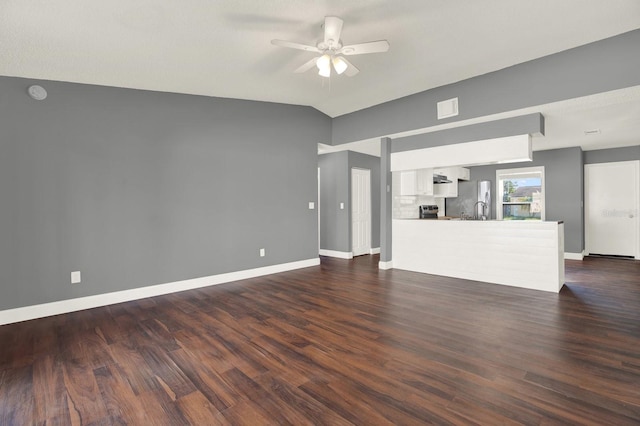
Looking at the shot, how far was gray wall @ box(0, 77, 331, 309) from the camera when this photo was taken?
11.1 feet

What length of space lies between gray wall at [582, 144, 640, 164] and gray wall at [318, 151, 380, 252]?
486 centimetres

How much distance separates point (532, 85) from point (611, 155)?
4.77 m

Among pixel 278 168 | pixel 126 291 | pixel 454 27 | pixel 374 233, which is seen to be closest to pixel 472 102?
pixel 454 27

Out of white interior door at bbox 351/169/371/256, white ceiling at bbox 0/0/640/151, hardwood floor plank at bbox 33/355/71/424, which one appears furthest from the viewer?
white interior door at bbox 351/169/371/256

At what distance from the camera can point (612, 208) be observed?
6.86m

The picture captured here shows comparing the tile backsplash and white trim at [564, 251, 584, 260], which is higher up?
the tile backsplash

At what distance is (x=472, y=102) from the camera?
14.7ft

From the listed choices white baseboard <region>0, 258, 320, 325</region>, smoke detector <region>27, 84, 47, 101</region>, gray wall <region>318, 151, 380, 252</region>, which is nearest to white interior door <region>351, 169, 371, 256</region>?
gray wall <region>318, 151, 380, 252</region>

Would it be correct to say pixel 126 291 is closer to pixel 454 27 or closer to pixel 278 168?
pixel 278 168

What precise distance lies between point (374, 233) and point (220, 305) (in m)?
4.69

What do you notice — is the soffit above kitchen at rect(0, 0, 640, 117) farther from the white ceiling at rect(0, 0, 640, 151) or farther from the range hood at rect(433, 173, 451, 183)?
the range hood at rect(433, 173, 451, 183)

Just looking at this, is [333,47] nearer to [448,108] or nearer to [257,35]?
[257,35]

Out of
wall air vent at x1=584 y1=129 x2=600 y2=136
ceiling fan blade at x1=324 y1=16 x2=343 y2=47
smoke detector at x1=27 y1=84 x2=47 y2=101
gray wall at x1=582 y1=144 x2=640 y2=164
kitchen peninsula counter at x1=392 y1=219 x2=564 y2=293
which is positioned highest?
ceiling fan blade at x1=324 y1=16 x2=343 y2=47

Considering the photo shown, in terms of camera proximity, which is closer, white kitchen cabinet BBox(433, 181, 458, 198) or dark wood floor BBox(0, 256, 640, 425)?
dark wood floor BBox(0, 256, 640, 425)
